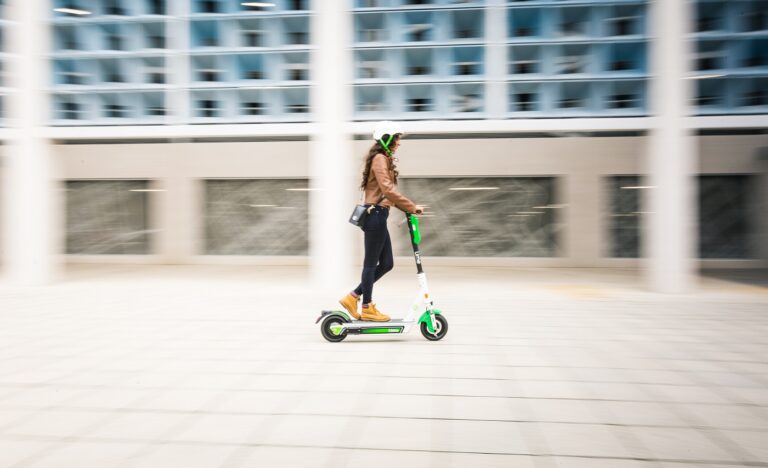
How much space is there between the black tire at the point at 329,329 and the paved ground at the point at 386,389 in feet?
0.21

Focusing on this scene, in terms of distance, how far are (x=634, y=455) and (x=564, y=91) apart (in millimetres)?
8464

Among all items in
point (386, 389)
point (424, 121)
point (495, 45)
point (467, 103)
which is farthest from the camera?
point (467, 103)

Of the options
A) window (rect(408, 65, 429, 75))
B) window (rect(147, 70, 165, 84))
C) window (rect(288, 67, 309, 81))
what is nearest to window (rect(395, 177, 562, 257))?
window (rect(408, 65, 429, 75))

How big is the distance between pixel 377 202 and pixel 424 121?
425 cm

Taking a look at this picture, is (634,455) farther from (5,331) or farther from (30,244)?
(30,244)

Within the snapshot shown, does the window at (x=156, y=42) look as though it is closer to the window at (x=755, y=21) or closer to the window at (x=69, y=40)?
the window at (x=69, y=40)

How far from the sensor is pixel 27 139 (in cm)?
930

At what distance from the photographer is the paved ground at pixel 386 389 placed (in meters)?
2.71

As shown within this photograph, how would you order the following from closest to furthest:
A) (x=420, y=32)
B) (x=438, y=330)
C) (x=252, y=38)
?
(x=438, y=330) → (x=252, y=38) → (x=420, y=32)

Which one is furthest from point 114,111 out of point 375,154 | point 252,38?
point 375,154

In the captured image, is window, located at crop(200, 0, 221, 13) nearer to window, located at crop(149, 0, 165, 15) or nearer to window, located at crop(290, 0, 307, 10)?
window, located at crop(149, 0, 165, 15)

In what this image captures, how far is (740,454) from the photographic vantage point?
2654 mm

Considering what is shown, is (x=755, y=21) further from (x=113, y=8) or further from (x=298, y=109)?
(x=113, y=8)

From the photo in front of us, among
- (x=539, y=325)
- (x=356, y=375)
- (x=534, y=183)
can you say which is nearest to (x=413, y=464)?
(x=356, y=375)
